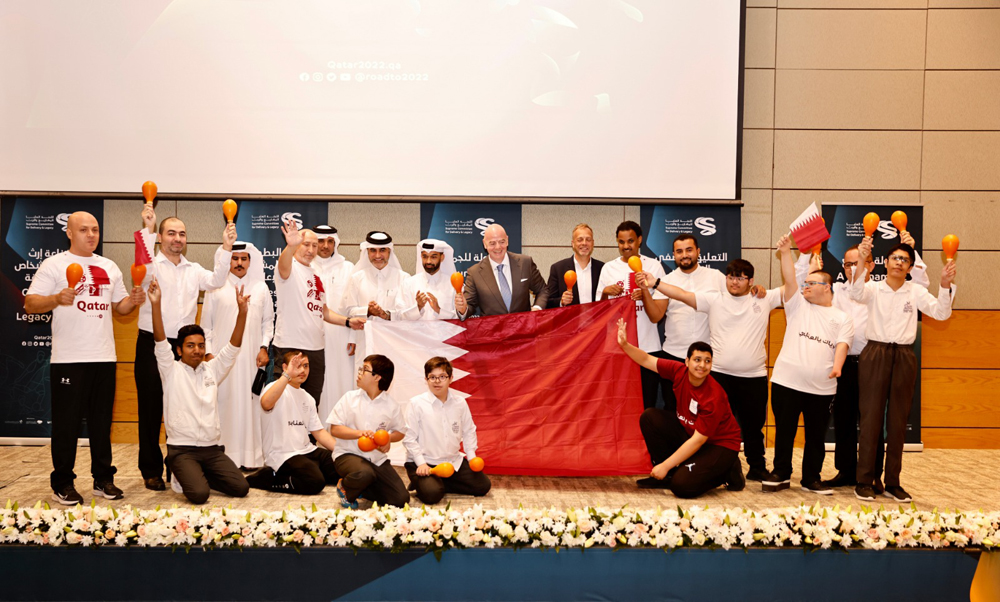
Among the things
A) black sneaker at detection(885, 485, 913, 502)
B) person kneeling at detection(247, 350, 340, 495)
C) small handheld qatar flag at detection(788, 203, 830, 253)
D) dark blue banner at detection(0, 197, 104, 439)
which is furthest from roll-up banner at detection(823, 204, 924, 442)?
dark blue banner at detection(0, 197, 104, 439)

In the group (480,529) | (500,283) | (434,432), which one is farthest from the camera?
(500,283)

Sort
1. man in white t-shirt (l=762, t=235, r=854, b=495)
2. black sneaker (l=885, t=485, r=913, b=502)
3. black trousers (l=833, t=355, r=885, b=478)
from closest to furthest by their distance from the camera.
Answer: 1. black sneaker (l=885, t=485, r=913, b=502)
2. man in white t-shirt (l=762, t=235, r=854, b=495)
3. black trousers (l=833, t=355, r=885, b=478)

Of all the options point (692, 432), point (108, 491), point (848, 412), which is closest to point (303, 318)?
point (108, 491)

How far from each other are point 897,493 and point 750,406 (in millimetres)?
1053

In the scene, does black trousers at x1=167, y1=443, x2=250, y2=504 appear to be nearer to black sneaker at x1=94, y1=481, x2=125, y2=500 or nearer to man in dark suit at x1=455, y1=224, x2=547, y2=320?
black sneaker at x1=94, y1=481, x2=125, y2=500

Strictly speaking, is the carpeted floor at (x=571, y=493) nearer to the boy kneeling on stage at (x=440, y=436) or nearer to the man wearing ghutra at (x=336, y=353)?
the boy kneeling on stage at (x=440, y=436)

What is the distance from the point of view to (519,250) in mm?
6500

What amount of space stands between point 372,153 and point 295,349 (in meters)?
1.98

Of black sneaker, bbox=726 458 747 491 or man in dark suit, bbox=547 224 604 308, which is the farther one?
man in dark suit, bbox=547 224 604 308

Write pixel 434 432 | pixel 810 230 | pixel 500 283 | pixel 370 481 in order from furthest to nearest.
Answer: pixel 500 283
pixel 810 230
pixel 434 432
pixel 370 481

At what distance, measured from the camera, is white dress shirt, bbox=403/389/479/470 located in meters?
4.58

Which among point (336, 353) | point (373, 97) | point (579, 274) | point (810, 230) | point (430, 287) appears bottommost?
point (336, 353)

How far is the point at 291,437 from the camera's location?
15.6 feet

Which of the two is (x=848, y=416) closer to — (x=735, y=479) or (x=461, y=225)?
(x=735, y=479)
